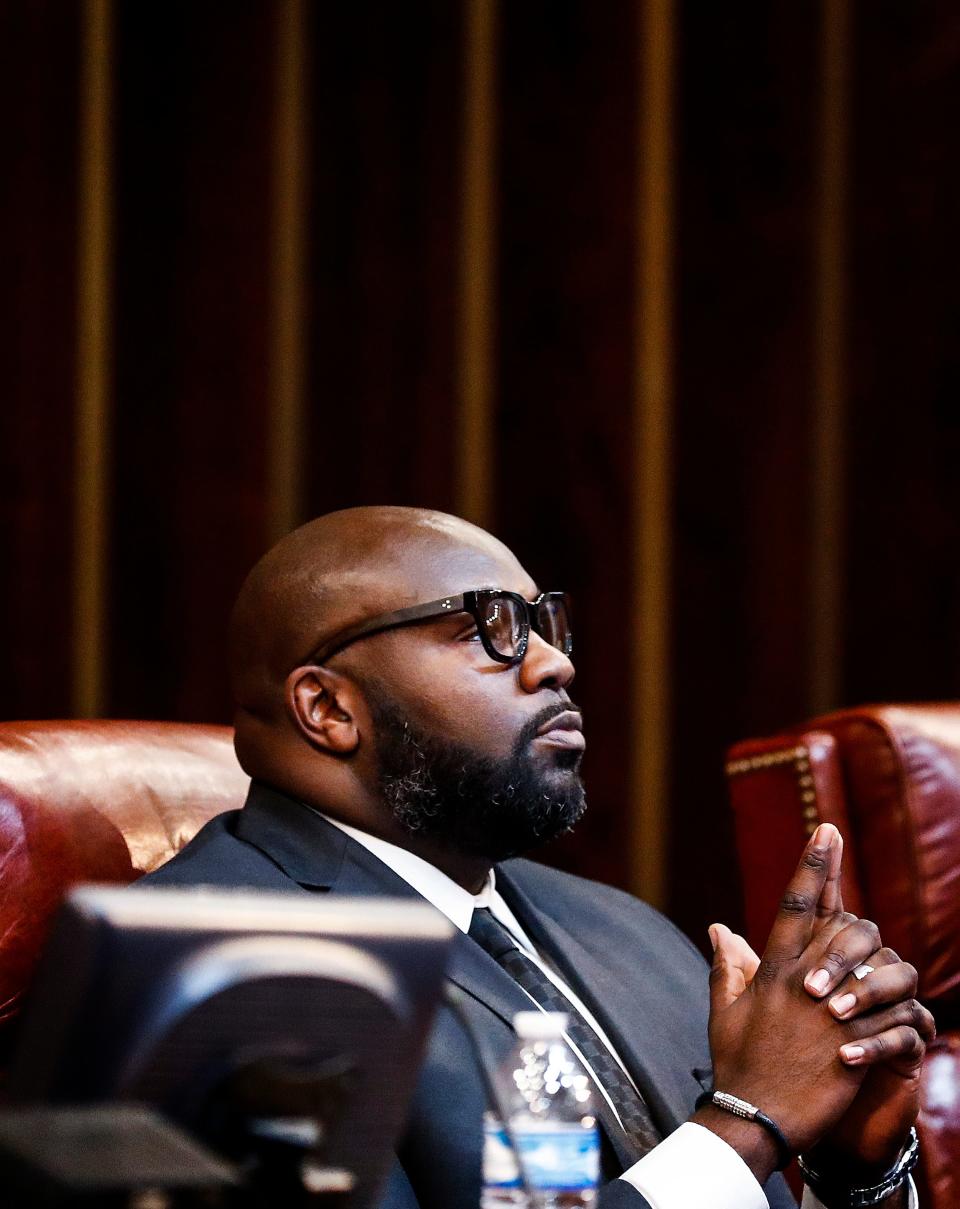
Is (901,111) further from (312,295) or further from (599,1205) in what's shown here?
(599,1205)

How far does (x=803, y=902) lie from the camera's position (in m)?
1.42

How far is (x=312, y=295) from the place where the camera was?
329 cm

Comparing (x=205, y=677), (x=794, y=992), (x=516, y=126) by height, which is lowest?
(x=205, y=677)

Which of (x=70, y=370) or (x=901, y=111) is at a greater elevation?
(x=901, y=111)

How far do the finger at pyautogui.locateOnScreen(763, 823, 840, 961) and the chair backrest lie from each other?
2.06 ft

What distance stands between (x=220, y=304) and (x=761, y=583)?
123 centimetres

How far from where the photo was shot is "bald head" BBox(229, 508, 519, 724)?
1700 mm

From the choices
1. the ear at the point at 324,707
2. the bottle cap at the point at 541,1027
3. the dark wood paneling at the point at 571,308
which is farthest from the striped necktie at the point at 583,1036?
the dark wood paneling at the point at 571,308

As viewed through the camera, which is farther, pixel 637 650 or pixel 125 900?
pixel 637 650

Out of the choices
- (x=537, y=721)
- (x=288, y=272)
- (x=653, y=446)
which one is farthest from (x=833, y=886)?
(x=288, y=272)

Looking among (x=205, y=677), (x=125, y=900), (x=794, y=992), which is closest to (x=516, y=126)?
(x=205, y=677)

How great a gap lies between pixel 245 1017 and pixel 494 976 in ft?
2.81

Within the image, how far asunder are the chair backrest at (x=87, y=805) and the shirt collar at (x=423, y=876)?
166mm

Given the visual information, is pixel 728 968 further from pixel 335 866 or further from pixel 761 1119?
pixel 335 866
